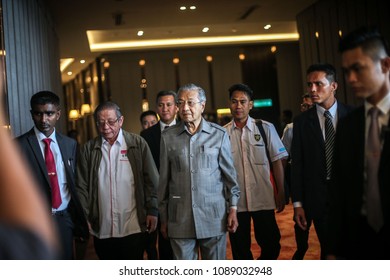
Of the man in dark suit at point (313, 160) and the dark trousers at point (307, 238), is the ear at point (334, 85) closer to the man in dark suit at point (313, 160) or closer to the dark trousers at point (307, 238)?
the man in dark suit at point (313, 160)

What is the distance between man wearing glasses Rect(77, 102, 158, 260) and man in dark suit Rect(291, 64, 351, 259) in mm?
700

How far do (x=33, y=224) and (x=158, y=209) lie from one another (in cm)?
164

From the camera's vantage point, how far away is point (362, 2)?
180 centimetres

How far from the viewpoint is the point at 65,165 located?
2.28 m

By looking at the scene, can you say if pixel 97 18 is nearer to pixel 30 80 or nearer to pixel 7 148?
pixel 30 80

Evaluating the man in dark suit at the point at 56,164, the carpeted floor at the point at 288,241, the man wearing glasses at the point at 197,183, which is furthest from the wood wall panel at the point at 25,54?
the carpeted floor at the point at 288,241

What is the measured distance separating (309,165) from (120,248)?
3.21ft

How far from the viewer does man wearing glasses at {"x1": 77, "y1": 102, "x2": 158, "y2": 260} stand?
235 centimetres

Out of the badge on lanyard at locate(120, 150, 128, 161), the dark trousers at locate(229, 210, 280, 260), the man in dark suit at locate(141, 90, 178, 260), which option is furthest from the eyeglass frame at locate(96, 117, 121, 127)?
the dark trousers at locate(229, 210, 280, 260)

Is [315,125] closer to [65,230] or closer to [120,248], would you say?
[120,248]

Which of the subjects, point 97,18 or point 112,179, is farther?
point 97,18

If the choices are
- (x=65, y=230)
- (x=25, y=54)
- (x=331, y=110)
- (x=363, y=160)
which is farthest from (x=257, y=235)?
(x=25, y=54)

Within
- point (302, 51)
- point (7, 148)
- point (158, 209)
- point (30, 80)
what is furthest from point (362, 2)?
point (30, 80)

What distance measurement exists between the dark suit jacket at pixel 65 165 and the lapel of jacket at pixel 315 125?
3.68 ft
